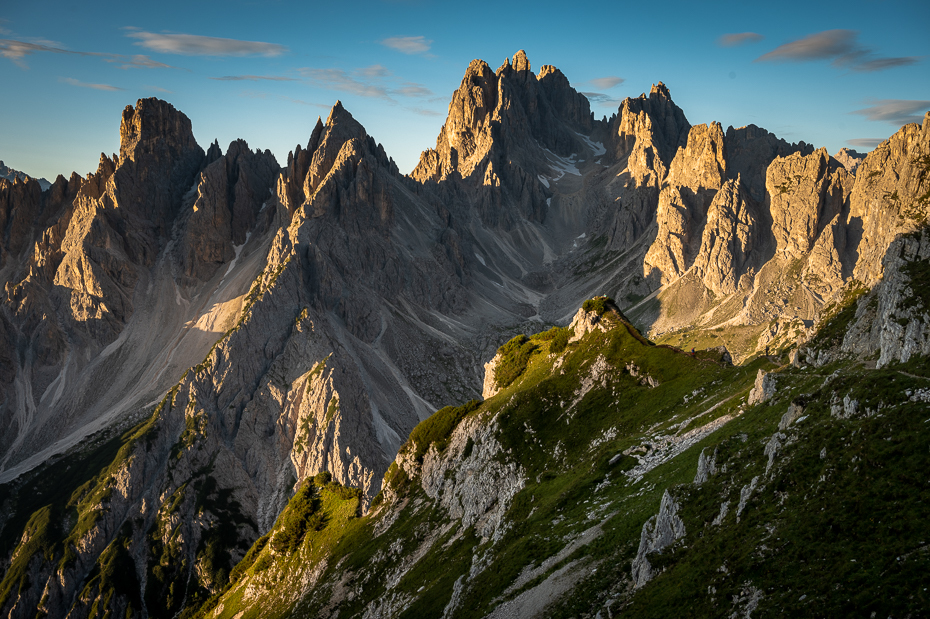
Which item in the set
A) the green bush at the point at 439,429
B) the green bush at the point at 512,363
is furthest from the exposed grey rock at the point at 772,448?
the green bush at the point at 512,363

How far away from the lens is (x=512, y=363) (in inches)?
2928

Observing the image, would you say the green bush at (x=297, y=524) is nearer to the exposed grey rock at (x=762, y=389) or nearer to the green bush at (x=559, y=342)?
the green bush at (x=559, y=342)

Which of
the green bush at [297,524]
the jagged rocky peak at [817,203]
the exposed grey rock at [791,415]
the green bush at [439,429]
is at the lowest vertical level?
the green bush at [297,524]

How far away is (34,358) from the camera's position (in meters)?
194

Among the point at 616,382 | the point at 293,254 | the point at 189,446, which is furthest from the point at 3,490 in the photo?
the point at 616,382

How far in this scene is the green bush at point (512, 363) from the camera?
72562 millimetres

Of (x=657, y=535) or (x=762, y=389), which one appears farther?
(x=762, y=389)

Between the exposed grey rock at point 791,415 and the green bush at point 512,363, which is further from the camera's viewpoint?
the green bush at point 512,363

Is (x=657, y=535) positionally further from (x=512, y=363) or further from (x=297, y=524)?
(x=297, y=524)

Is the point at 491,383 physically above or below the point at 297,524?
above

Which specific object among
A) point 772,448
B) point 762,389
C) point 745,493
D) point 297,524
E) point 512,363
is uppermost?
point 512,363

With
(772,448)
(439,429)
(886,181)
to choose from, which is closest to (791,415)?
(772,448)

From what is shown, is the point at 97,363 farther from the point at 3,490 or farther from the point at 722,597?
the point at 722,597

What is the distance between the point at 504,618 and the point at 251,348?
151 metres
